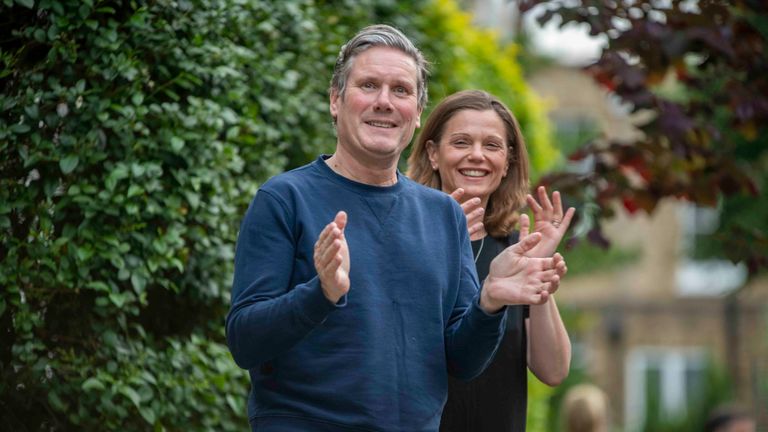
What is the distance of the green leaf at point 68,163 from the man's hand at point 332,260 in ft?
4.74

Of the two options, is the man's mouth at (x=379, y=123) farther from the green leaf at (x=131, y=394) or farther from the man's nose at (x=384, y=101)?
the green leaf at (x=131, y=394)

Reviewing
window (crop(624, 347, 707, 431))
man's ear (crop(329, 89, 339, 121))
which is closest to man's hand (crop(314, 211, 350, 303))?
man's ear (crop(329, 89, 339, 121))

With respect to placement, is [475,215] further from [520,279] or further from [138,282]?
[138,282]

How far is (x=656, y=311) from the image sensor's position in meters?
24.7

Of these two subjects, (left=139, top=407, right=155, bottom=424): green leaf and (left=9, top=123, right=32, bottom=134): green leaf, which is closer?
(left=9, top=123, right=32, bottom=134): green leaf

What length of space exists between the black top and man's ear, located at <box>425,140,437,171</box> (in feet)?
1.33

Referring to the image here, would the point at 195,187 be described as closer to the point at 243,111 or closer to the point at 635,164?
the point at 243,111

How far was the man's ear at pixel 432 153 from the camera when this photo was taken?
13.1ft

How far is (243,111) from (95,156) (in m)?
0.76

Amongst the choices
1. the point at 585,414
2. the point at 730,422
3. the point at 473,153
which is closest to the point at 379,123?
the point at 473,153

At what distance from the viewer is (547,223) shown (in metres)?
3.61

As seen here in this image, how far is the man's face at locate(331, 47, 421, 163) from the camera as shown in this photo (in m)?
2.90

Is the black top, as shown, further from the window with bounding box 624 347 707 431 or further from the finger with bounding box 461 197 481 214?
the window with bounding box 624 347 707 431

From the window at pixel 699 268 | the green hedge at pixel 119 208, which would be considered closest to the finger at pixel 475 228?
the green hedge at pixel 119 208
